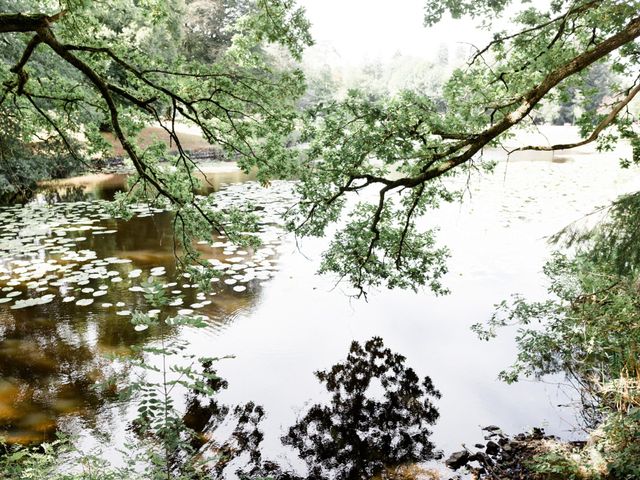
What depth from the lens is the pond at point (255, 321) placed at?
4.96m

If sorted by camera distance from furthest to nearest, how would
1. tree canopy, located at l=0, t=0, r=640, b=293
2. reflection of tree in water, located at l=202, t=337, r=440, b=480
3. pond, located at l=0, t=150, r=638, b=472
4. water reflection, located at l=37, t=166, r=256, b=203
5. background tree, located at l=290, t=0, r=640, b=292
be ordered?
water reflection, located at l=37, t=166, r=256, b=203, pond, located at l=0, t=150, r=638, b=472, reflection of tree in water, located at l=202, t=337, r=440, b=480, tree canopy, located at l=0, t=0, r=640, b=293, background tree, located at l=290, t=0, r=640, b=292

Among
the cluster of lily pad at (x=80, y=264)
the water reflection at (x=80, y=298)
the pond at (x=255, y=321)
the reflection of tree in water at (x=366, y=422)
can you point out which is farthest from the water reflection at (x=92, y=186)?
the reflection of tree in water at (x=366, y=422)

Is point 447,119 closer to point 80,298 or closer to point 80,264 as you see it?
point 80,298

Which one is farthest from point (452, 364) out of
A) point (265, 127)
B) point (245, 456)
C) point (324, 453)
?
point (265, 127)

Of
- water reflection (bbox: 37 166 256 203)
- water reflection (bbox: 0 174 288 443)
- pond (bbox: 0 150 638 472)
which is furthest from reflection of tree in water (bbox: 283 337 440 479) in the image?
water reflection (bbox: 37 166 256 203)

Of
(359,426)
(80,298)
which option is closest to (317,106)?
(359,426)

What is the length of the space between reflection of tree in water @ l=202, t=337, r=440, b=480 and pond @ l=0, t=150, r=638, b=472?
0.17 meters

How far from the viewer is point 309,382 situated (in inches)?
222

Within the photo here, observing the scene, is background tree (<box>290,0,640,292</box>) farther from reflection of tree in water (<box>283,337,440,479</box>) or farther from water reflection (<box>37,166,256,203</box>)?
water reflection (<box>37,166,256,203</box>)

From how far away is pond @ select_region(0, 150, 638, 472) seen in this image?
4965 millimetres

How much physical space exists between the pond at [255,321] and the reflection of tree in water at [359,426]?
170mm

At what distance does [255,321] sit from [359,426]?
2723 millimetres

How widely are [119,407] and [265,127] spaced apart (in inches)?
138

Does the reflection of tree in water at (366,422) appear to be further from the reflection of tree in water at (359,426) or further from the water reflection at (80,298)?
the water reflection at (80,298)
